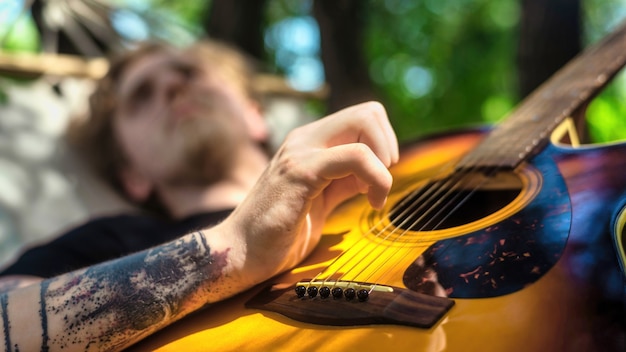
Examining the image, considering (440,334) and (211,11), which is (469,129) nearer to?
(440,334)

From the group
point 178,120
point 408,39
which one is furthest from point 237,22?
point 408,39

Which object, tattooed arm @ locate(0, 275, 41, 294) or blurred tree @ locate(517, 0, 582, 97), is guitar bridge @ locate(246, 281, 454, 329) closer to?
tattooed arm @ locate(0, 275, 41, 294)

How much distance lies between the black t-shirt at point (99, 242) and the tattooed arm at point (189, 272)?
0.50m

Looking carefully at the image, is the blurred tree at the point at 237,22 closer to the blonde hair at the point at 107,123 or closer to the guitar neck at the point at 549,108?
the blonde hair at the point at 107,123

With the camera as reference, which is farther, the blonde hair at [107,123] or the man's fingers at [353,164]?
the blonde hair at [107,123]

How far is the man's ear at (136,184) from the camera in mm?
2221

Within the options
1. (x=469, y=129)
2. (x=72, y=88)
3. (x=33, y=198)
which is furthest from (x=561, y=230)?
(x=72, y=88)

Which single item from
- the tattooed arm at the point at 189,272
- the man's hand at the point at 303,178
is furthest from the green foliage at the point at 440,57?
the tattooed arm at the point at 189,272

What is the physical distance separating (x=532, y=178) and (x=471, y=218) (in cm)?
14

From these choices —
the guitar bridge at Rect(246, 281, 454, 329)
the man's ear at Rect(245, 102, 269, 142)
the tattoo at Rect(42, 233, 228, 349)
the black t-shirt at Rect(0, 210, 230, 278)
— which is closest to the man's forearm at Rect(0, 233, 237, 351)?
the tattoo at Rect(42, 233, 228, 349)

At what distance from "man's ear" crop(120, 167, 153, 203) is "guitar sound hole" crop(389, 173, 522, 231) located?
1.32 meters

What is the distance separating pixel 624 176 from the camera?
0.95m

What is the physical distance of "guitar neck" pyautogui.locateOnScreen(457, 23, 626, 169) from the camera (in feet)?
3.99

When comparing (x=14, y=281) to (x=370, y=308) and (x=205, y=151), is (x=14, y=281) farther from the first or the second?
(x=370, y=308)
